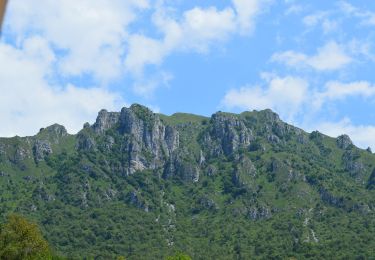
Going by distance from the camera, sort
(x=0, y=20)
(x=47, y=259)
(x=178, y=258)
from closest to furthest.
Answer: (x=0, y=20) → (x=47, y=259) → (x=178, y=258)

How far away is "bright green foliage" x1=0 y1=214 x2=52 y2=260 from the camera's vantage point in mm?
72625

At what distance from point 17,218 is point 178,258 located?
33.8 metres

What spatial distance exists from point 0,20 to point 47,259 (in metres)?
74.3

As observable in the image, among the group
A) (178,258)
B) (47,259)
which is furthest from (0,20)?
(178,258)

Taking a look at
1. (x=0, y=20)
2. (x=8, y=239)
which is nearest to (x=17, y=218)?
(x=8, y=239)

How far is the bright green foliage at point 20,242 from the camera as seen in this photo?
72625mm

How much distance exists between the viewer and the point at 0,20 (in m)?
2.28

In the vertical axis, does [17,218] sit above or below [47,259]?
above

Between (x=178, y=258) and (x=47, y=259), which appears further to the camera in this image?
(x=178, y=258)

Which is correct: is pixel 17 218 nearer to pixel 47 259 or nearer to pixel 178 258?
pixel 47 259

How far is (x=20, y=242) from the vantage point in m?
74.3

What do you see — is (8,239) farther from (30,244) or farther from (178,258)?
(178,258)

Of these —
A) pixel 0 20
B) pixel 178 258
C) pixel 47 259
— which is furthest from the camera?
pixel 178 258

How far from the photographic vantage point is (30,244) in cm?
7375
